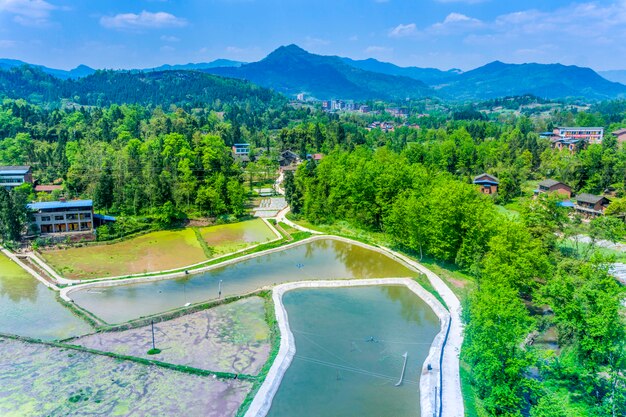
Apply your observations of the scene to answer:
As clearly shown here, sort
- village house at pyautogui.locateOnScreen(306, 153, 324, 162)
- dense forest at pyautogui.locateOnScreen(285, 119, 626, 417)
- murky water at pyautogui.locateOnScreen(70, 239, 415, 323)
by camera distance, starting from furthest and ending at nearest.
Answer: village house at pyautogui.locateOnScreen(306, 153, 324, 162)
murky water at pyautogui.locateOnScreen(70, 239, 415, 323)
dense forest at pyautogui.locateOnScreen(285, 119, 626, 417)

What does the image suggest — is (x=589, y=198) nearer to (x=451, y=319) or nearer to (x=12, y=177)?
(x=451, y=319)

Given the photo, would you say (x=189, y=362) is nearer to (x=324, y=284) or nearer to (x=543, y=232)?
(x=324, y=284)

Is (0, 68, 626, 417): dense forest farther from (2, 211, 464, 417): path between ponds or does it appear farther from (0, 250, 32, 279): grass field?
(0, 250, 32, 279): grass field

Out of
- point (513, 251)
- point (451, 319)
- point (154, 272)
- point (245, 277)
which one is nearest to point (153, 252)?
point (154, 272)

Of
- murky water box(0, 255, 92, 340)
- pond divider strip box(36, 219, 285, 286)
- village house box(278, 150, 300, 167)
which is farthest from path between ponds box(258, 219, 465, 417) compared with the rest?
village house box(278, 150, 300, 167)

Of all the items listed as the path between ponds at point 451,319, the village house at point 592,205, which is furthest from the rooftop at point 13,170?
the village house at point 592,205

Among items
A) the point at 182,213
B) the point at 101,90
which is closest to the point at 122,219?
the point at 182,213

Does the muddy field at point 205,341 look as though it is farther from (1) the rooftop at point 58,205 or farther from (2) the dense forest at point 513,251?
(1) the rooftop at point 58,205
